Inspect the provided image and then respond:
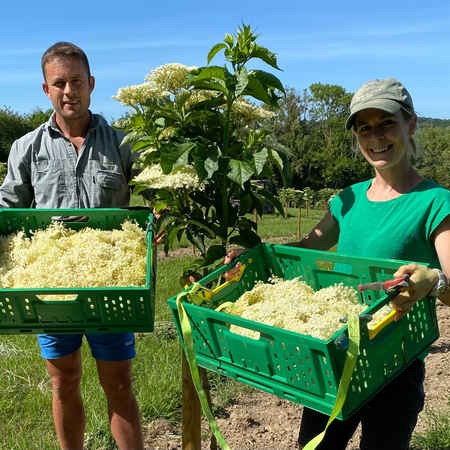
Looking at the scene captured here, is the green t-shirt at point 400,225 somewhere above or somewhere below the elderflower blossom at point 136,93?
below

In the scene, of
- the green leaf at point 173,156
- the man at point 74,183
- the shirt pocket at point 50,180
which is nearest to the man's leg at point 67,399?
the man at point 74,183

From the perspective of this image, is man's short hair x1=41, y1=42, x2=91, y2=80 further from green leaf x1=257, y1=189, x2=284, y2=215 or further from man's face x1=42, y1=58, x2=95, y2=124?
green leaf x1=257, y1=189, x2=284, y2=215

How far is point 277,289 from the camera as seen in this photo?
5.99 ft

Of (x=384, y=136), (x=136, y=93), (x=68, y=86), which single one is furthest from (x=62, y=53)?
(x=384, y=136)

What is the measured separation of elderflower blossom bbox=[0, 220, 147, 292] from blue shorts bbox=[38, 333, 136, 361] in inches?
18.8

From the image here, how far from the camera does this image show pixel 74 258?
195 cm

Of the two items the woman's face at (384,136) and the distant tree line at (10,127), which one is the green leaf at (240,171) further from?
the distant tree line at (10,127)

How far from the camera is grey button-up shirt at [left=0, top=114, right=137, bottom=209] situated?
2.42 meters

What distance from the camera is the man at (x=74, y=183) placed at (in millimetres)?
2262

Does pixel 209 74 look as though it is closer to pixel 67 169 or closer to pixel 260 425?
pixel 67 169

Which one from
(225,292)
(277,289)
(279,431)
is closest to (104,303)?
(225,292)

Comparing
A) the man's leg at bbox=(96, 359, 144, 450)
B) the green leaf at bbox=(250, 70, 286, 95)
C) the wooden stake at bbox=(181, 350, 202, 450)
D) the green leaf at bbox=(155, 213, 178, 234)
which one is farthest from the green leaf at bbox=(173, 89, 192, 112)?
the man's leg at bbox=(96, 359, 144, 450)

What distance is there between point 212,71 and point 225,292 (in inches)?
34.2

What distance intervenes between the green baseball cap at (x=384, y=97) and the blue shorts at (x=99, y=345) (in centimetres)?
154
